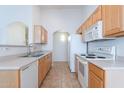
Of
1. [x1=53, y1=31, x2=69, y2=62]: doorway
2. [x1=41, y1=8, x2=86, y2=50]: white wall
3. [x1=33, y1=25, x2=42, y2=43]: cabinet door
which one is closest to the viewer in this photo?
[x1=33, y1=25, x2=42, y2=43]: cabinet door

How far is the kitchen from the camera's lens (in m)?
2.06

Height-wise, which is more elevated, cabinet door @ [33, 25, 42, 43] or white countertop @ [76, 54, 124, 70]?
cabinet door @ [33, 25, 42, 43]

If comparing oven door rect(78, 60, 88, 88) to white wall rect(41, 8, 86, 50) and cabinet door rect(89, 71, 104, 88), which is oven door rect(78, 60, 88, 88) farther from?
white wall rect(41, 8, 86, 50)

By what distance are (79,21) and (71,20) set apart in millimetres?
462

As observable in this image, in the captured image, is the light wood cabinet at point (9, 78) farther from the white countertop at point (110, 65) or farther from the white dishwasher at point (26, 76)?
the white countertop at point (110, 65)

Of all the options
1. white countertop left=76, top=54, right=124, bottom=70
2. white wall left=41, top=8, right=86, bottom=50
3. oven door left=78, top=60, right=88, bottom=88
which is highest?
white wall left=41, top=8, right=86, bottom=50

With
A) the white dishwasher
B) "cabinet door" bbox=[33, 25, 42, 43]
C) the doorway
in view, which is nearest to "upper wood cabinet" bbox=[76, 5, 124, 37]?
the white dishwasher

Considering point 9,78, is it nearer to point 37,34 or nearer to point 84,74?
point 84,74

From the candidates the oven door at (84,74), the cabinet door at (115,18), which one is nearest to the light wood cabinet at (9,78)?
the cabinet door at (115,18)

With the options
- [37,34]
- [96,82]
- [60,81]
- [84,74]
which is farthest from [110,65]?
[37,34]

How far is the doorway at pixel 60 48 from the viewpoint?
1044cm

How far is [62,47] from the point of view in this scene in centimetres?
1047

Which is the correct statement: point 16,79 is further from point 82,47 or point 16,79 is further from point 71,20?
point 71,20
